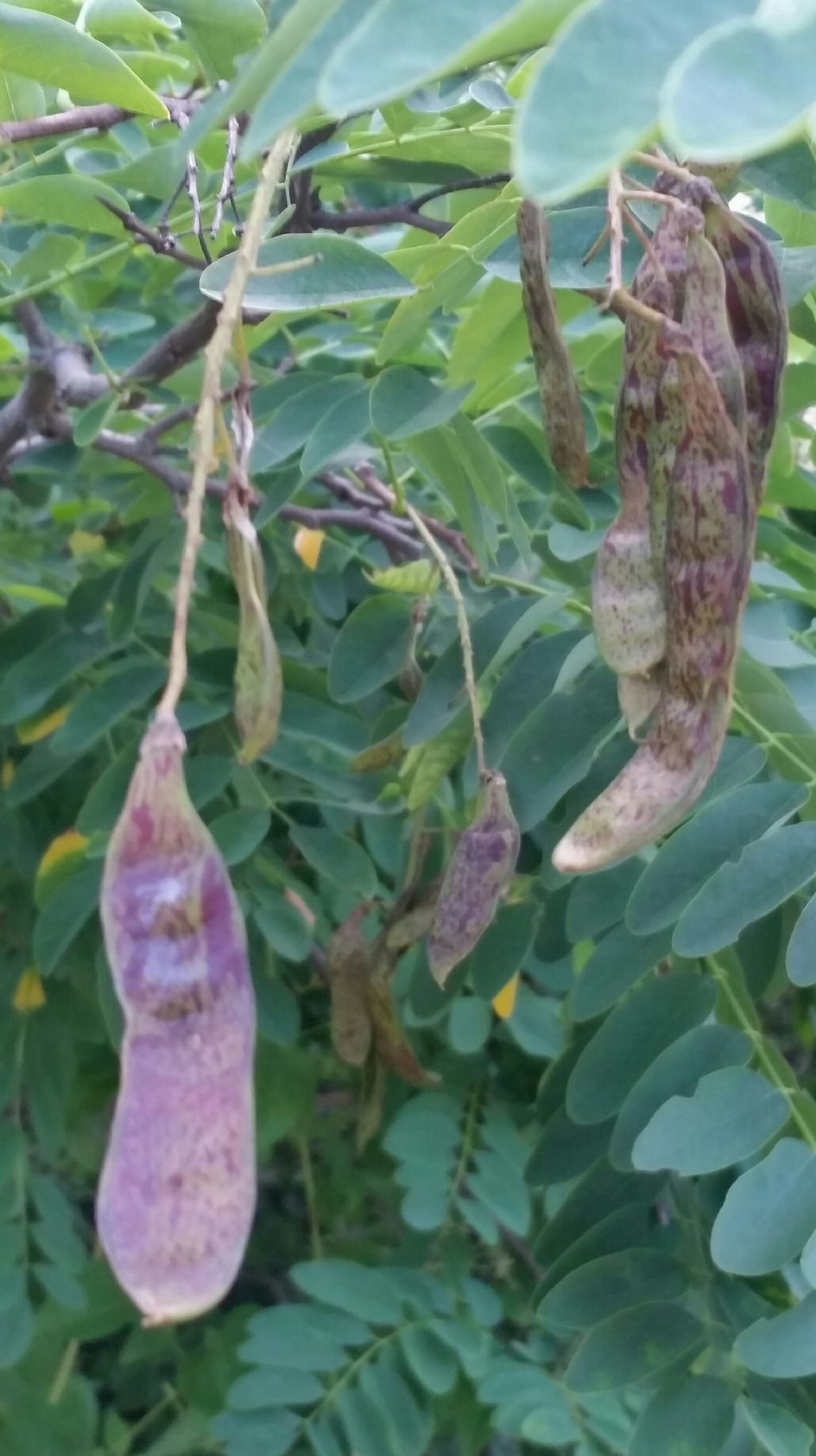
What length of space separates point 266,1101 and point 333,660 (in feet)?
1.47

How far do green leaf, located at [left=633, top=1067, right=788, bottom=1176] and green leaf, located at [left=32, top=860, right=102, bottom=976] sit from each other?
1.33 ft

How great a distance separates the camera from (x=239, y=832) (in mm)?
826

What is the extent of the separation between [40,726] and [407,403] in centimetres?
45

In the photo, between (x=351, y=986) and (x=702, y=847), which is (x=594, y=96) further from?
(x=351, y=986)

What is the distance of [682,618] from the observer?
1.52 feet

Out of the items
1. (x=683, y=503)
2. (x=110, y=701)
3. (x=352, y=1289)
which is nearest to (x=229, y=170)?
(x=683, y=503)

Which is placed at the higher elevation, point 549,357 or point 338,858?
point 549,357

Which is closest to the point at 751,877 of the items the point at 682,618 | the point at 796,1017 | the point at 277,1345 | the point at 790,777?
the point at 790,777

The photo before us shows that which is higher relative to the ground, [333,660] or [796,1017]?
[333,660]

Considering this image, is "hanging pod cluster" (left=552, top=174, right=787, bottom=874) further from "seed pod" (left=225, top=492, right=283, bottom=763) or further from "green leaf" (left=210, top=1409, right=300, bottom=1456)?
"green leaf" (left=210, top=1409, right=300, bottom=1456)

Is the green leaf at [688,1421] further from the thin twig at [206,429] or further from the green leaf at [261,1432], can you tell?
the thin twig at [206,429]

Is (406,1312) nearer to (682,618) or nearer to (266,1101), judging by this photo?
(266,1101)

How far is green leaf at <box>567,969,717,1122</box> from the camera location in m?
0.72

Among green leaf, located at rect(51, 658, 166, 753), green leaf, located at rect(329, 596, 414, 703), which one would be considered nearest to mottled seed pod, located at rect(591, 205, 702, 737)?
green leaf, located at rect(329, 596, 414, 703)
